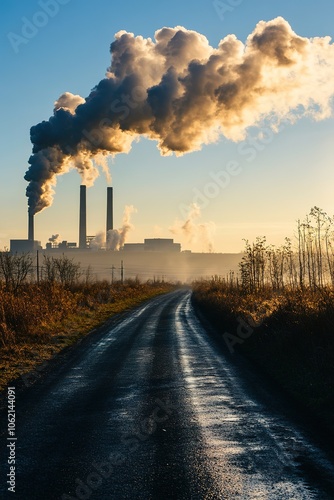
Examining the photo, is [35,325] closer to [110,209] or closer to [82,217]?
[110,209]

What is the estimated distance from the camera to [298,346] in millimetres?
13422

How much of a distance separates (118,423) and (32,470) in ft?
7.08

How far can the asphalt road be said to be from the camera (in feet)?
18.0

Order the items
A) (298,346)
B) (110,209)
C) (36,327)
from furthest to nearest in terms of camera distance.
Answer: (110,209) < (36,327) < (298,346)

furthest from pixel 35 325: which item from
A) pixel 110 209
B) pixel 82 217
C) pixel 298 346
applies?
pixel 82 217

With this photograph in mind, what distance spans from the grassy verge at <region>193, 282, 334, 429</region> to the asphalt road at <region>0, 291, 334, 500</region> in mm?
714

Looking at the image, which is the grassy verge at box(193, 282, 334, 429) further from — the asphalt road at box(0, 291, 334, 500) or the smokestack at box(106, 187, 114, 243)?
the smokestack at box(106, 187, 114, 243)

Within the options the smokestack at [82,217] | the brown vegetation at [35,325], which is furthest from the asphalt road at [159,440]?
the smokestack at [82,217]

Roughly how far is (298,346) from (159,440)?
7.22 m

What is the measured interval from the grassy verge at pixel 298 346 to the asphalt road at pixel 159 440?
71cm

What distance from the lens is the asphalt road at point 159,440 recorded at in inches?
216

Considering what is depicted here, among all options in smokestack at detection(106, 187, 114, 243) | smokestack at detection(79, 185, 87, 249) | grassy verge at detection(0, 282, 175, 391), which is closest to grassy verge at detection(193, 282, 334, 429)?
grassy verge at detection(0, 282, 175, 391)

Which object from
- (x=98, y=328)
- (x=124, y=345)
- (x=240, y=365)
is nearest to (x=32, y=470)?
(x=240, y=365)

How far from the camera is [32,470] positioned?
602cm
